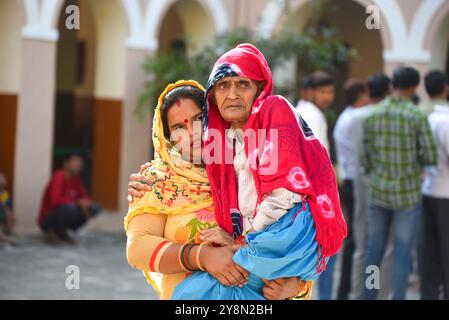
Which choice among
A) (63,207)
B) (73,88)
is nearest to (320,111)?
(63,207)

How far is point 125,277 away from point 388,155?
10.5 ft

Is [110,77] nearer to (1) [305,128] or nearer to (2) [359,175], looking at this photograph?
(2) [359,175]

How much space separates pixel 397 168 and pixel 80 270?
12.0 ft

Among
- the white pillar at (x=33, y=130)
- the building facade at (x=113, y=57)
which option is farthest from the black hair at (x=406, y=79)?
the white pillar at (x=33, y=130)

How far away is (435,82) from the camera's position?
19.8 ft

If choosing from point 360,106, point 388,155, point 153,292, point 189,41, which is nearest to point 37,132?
point 189,41

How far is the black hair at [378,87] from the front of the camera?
674cm

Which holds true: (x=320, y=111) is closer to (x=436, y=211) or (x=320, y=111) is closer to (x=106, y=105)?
(x=436, y=211)

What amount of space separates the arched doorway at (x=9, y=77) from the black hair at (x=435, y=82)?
571 cm

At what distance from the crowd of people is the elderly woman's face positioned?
2894 millimetres

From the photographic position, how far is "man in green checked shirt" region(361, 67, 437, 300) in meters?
5.79

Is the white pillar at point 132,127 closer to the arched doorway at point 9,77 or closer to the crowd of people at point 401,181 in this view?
the arched doorway at point 9,77

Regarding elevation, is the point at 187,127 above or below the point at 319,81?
below
